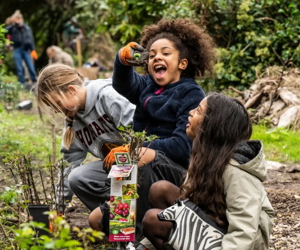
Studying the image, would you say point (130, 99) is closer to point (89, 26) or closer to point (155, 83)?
point (155, 83)

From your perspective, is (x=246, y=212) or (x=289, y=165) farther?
(x=289, y=165)

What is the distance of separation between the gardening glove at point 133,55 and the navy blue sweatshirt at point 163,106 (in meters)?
0.10

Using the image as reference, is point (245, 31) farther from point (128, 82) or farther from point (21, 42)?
point (21, 42)

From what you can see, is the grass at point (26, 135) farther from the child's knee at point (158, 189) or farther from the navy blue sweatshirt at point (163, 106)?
the child's knee at point (158, 189)

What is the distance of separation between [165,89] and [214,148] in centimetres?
80

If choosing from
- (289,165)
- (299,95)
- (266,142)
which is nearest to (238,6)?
(299,95)

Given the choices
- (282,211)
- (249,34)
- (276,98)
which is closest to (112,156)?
(282,211)

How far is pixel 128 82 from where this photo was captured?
137 inches

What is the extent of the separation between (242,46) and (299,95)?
5.06 feet

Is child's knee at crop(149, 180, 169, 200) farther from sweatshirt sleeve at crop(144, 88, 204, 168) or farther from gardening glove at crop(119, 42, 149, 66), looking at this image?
gardening glove at crop(119, 42, 149, 66)

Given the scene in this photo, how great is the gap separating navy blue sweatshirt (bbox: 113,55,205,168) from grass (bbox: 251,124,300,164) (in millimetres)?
2489

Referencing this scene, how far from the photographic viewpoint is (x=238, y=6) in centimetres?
814

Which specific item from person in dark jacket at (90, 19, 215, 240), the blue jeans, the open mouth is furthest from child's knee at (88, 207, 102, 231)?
the blue jeans

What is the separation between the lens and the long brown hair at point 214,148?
2711 mm
